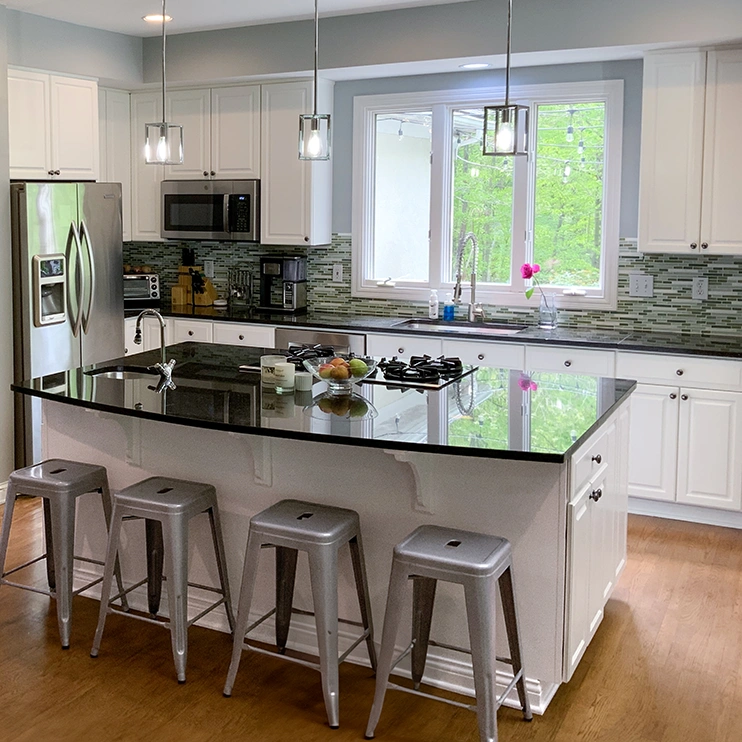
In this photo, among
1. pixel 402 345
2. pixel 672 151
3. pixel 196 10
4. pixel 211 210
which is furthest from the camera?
pixel 211 210

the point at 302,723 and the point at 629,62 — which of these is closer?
the point at 302,723

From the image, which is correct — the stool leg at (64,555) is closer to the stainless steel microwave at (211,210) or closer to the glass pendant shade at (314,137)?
the glass pendant shade at (314,137)

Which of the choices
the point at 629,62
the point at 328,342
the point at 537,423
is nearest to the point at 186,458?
the point at 537,423

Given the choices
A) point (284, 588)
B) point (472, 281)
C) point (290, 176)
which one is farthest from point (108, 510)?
point (290, 176)

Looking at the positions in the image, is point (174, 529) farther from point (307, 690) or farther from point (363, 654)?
point (363, 654)

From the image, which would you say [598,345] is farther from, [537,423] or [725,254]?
[537,423]

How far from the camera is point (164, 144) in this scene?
12.2 feet

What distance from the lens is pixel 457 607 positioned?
3102 mm

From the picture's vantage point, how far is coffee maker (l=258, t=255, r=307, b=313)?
612cm

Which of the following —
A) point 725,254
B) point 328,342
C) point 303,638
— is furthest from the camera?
point 328,342

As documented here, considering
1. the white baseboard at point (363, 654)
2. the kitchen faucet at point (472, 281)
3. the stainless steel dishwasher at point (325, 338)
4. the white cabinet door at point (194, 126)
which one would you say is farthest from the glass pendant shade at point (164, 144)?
the white cabinet door at point (194, 126)

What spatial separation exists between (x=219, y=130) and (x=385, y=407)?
11.2 ft

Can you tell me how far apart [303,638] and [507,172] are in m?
3.27

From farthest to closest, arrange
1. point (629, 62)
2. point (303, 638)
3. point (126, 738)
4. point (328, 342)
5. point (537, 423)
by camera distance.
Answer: point (328, 342) < point (629, 62) < point (303, 638) < point (537, 423) < point (126, 738)
